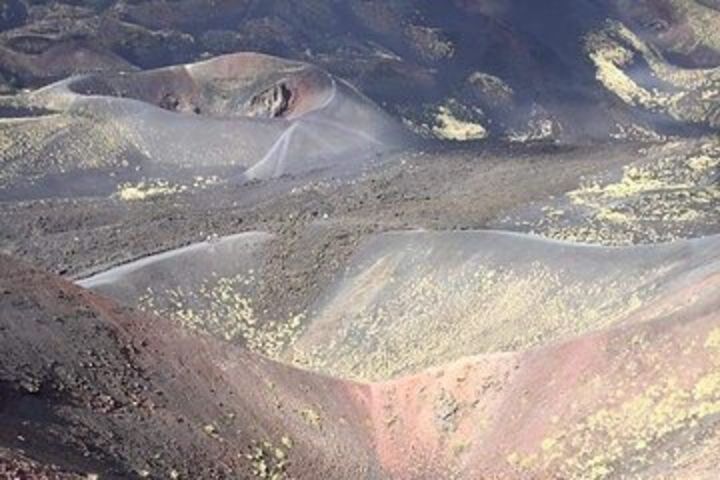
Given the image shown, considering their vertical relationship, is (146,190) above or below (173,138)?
below

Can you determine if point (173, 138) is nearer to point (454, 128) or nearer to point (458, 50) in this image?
point (454, 128)

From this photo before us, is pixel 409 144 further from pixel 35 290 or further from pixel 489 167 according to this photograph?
pixel 35 290

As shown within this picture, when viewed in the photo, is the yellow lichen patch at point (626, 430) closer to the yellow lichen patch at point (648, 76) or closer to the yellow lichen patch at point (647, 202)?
the yellow lichen patch at point (647, 202)

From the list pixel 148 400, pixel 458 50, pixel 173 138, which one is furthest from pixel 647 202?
pixel 458 50

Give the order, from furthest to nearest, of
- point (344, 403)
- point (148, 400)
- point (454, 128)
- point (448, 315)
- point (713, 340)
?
point (454, 128) → point (448, 315) → point (344, 403) → point (148, 400) → point (713, 340)

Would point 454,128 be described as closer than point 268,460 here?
No

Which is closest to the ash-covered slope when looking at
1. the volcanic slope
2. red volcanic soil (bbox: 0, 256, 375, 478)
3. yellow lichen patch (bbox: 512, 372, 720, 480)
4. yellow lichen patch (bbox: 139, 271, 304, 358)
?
the volcanic slope

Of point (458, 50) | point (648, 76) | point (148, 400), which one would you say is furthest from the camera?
point (648, 76)

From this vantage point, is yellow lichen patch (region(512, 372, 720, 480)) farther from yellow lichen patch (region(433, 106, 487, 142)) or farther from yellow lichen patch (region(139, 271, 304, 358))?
yellow lichen patch (region(433, 106, 487, 142))
